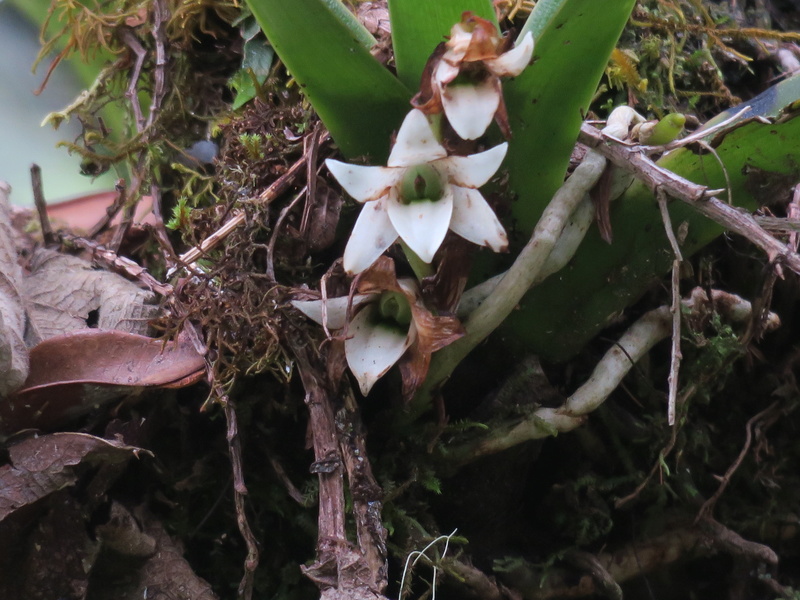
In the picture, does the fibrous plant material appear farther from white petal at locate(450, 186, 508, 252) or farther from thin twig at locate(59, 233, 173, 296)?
thin twig at locate(59, 233, 173, 296)

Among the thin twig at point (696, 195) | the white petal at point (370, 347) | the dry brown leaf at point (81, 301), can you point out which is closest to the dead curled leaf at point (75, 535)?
the dry brown leaf at point (81, 301)

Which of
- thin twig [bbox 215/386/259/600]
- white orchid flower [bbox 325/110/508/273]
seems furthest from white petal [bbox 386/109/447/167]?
thin twig [bbox 215/386/259/600]

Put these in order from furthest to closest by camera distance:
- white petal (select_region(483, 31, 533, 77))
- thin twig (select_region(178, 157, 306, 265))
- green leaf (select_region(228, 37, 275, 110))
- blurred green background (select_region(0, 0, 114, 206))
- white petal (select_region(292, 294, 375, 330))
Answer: blurred green background (select_region(0, 0, 114, 206)) < green leaf (select_region(228, 37, 275, 110)) < thin twig (select_region(178, 157, 306, 265)) < white petal (select_region(292, 294, 375, 330)) < white petal (select_region(483, 31, 533, 77))

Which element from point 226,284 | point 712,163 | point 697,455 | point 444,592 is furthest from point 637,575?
point 226,284

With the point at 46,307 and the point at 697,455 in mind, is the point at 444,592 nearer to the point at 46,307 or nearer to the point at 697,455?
the point at 697,455

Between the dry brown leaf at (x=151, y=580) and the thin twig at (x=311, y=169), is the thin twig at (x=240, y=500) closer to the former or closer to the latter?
the dry brown leaf at (x=151, y=580)

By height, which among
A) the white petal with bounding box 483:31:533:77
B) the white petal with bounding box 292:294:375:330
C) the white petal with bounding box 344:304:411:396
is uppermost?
the white petal with bounding box 483:31:533:77
